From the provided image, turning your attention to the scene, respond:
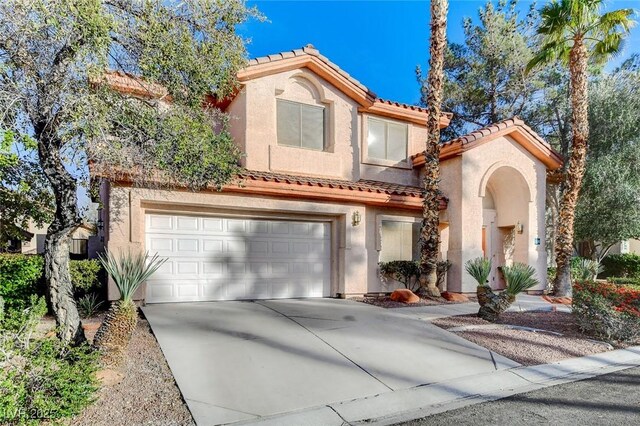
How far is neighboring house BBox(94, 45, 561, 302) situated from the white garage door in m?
0.03

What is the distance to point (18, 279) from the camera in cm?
865

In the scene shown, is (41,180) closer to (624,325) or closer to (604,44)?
(624,325)

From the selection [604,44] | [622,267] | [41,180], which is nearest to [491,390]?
[41,180]

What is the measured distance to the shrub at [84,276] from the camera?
892cm

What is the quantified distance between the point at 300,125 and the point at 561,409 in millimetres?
10135

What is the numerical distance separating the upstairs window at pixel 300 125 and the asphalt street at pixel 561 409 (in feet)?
30.8

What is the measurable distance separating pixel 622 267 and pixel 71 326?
28.4 metres

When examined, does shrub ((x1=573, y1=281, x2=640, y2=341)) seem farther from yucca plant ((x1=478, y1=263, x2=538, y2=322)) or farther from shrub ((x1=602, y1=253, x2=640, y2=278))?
shrub ((x1=602, y1=253, x2=640, y2=278))

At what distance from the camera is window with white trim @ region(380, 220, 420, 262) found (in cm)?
1292

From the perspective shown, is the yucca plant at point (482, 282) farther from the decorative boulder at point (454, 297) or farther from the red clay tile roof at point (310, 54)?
the red clay tile roof at point (310, 54)

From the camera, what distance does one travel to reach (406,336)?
7.37m

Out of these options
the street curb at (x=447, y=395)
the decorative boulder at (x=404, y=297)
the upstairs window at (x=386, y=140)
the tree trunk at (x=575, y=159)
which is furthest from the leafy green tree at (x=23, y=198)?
the tree trunk at (x=575, y=159)

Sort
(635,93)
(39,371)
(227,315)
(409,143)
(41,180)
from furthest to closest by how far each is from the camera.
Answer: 1. (635,93)
2. (409,143)
3. (227,315)
4. (41,180)
5. (39,371)

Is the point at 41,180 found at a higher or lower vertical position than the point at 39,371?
higher
